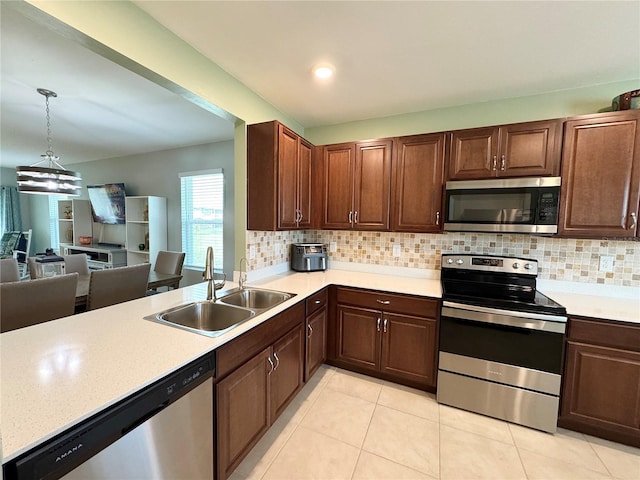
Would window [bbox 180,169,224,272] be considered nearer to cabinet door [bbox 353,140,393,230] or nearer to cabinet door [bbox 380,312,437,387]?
cabinet door [bbox 353,140,393,230]

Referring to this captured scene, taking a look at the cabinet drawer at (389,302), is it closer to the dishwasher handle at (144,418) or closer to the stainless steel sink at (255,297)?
the stainless steel sink at (255,297)

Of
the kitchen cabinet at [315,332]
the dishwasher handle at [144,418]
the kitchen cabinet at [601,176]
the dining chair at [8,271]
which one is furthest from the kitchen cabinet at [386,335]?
the dining chair at [8,271]

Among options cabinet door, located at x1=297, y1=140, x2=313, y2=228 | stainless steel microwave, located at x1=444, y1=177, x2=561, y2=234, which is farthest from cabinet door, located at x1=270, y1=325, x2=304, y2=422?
stainless steel microwave, located at x1=444, y1=177, x2=561, y2=234

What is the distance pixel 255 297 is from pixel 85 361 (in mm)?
1151

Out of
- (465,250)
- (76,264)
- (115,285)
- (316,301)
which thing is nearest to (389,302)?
(316,301)

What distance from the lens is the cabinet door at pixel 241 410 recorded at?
1347 mm

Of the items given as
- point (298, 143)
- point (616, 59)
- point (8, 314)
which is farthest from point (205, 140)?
point (616, 59)

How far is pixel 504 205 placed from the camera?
6.98ft

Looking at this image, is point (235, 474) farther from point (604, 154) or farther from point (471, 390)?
point (604, 154)

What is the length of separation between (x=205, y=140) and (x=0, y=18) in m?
2.30

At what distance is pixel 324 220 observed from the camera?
2.84 meters

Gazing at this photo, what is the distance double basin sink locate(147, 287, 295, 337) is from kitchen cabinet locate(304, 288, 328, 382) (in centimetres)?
30

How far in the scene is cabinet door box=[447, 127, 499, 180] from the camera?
7.16ft

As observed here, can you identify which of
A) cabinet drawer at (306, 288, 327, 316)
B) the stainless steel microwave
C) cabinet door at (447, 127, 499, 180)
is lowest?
cabinet drawer at (306, 288, 327, 316)
